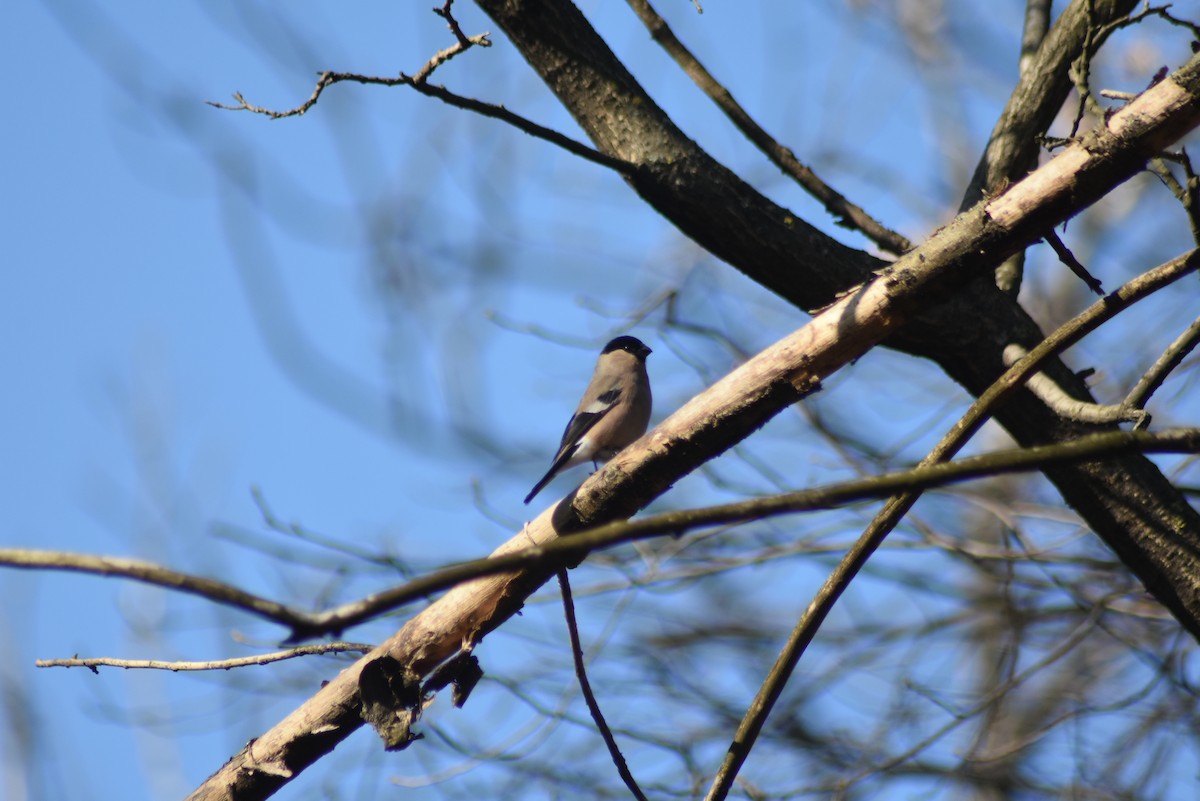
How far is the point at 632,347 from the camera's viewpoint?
5930 millimetres

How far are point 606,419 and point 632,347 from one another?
124 centimetres

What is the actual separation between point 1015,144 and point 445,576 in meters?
2.76

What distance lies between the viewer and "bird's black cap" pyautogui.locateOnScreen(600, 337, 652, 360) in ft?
19.3

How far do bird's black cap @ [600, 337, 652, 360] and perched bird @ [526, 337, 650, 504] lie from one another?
1.79 ft

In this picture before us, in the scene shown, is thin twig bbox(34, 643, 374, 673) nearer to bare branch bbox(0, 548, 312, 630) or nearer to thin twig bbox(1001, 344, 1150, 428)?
bare branch bbox(0, 548, 312, 630)

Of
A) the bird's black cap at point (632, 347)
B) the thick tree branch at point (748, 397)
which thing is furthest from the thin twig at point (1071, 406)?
the bird's black cap at point (632, 347)

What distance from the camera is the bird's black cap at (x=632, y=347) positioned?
19.3ft

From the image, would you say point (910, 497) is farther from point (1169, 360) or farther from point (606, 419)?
point (606, 419)

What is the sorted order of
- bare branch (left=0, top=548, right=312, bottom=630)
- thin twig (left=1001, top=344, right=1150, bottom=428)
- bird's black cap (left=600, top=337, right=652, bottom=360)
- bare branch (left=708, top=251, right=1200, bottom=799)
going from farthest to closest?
bird's black cap (left=600, top=337, right=652, bottom=360) → thin twig (left=1001, top=344, right=1150, bottom=428) → bare branch (left=708, top=251, right=1200, bottom=799) → bare branch (left=0, top=548, right=312, bottom=630)

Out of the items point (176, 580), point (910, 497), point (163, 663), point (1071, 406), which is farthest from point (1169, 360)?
point (163, 663)

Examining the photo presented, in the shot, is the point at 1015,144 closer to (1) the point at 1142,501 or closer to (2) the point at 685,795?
(1) the point at 1142,501

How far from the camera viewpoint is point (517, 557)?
150cm

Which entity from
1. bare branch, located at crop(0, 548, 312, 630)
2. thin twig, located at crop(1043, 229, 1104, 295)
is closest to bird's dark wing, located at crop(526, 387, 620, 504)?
thin twig, located at crop(1043, 229, 1104, 295)

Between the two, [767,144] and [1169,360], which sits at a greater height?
[767,144]
